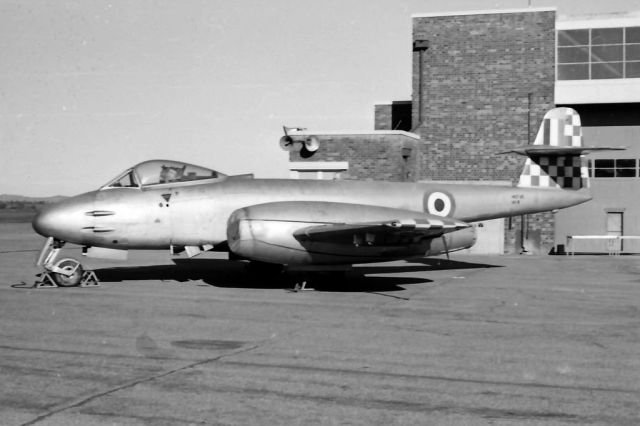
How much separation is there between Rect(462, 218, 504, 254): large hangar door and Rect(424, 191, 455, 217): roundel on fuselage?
1208cm

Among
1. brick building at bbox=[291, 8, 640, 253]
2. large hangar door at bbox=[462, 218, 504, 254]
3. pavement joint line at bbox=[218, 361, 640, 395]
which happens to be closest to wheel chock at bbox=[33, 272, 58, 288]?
pavement joint line at bbox=[218, 361, 640, 395]

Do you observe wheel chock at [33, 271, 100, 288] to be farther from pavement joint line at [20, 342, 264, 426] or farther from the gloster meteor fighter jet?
pavement joint line at [20, 342, 264, 426]

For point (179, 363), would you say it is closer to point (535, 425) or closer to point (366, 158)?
point (535, 425)

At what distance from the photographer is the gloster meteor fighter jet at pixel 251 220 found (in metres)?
13.0

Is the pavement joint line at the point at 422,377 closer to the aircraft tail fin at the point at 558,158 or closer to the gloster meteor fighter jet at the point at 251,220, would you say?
the gloster meteor fighter jet at the point at 251,220

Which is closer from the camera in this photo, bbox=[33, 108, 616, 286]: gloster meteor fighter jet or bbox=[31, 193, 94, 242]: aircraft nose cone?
bbox=[33, 108, 616, 286]: gloster meteor fighter jet

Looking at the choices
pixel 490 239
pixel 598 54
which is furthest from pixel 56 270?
pixel 598 54

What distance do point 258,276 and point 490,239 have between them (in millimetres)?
14199

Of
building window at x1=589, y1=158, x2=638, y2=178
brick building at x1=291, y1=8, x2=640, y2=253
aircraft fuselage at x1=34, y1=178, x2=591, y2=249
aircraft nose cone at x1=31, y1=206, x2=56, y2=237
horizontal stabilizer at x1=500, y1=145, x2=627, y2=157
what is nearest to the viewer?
aircraft nose cone at x1=31, y1=206, x2=56, y2=237

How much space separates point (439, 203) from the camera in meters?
16.1

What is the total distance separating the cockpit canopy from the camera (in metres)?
14.3

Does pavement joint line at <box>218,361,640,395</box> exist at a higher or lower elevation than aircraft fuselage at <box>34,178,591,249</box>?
lower

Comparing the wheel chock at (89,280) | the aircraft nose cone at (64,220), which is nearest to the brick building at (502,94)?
the wheel chock at (89,280)

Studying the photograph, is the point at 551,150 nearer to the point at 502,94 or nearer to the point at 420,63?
the point at 502,94
